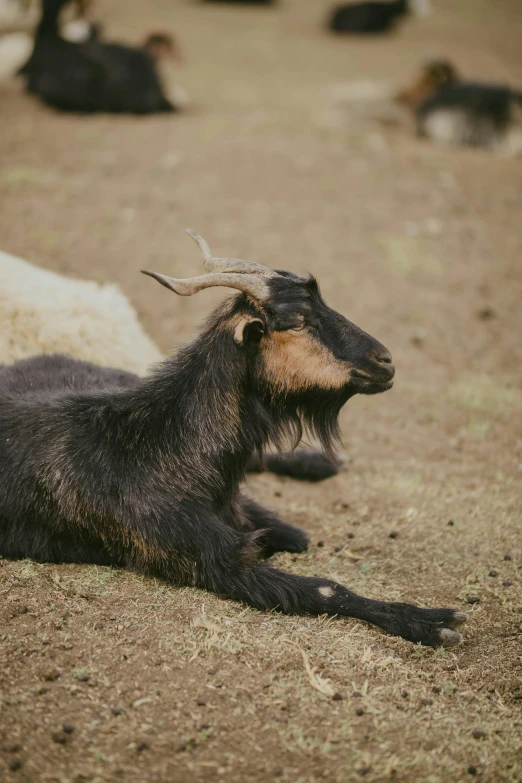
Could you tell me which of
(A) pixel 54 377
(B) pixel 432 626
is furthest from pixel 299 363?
(A) pixel 54 377

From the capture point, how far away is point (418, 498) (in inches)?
227

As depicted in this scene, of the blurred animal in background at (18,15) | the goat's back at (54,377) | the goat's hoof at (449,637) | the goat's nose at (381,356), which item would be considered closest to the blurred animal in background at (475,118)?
the blurred animal in background at (18,15)

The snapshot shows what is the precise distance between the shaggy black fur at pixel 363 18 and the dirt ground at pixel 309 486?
3182mm

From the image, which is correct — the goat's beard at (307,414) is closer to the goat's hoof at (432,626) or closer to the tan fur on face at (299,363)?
the tan fur on face at (299,363)

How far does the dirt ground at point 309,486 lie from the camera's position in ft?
10.2

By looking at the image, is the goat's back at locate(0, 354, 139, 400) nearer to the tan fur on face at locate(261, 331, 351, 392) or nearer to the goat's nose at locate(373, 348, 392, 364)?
the tan fur on face at locate(261, 331, 351, 392)

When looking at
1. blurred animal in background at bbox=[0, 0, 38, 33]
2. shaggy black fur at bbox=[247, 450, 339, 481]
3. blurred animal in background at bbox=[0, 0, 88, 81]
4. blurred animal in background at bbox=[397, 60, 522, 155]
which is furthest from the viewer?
blurred animal in background at bbox=[0, 0, 38, 33]

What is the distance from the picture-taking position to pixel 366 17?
66.6ft

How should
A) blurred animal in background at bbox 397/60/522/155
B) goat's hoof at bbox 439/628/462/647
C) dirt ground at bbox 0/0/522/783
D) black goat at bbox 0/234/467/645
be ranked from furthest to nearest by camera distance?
blurred animal in background at bbox 397/60/522/155 < black goat at bbox 0/234/467/645 < goat's hoof at bbox 439/628/462/647 < dirt ground at bbox 0/0/522/783

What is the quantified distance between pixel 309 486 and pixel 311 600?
207 centimetres

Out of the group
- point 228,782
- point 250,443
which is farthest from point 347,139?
point 228,782

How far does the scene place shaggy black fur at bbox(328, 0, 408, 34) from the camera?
2031 centimetres

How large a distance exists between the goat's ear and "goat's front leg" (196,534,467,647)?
1.24m

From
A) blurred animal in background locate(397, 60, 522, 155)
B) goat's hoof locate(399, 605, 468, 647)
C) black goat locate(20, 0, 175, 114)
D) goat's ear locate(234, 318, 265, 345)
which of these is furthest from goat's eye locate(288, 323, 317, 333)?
blurred animal in background locate(397, 60, 522, 155)
